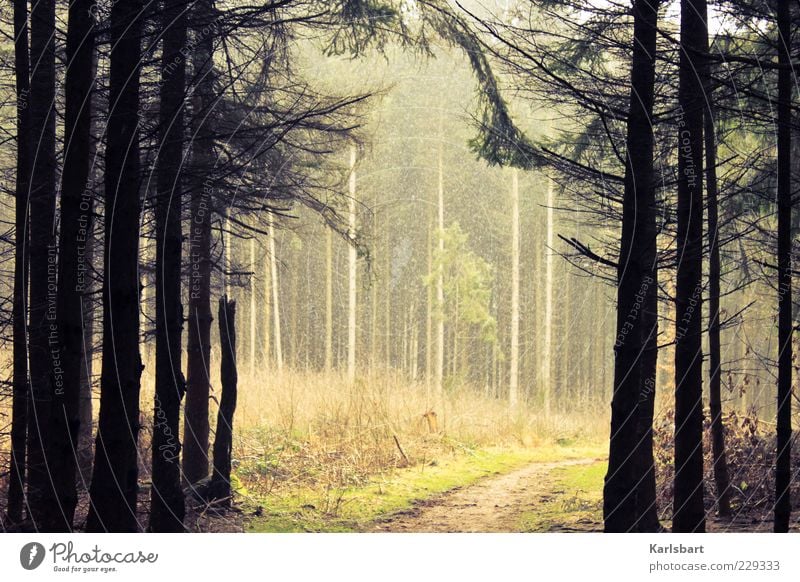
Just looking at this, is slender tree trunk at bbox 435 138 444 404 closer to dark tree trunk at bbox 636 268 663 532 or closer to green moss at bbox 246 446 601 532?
green moss at bbox 246 446 601 532

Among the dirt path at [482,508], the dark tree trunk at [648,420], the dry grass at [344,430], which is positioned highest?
the dark tree trunk at [648,420]

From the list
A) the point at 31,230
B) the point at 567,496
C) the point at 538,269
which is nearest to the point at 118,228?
the point at 31,230

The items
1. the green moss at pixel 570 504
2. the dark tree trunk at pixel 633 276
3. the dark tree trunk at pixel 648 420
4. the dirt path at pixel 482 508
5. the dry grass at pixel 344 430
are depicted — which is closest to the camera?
the dark tree trunk at pixel 633 276

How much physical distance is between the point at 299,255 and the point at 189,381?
3188 centimetres

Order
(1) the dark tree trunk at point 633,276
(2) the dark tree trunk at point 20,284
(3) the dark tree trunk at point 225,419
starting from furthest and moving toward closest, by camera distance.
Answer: (3) the dark tree trunk at point 225,419
(2) the dark tree trunk at point 20,284
(1) the dark tree trunk at point 633,276

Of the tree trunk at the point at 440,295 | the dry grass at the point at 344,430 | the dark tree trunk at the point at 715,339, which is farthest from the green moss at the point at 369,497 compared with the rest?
the tree trunk at the point at 440,295

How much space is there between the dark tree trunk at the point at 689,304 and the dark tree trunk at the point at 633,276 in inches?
21.3

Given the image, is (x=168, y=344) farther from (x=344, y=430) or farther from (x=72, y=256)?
(x=344, y=430)

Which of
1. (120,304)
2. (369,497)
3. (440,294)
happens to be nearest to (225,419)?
(369,497)

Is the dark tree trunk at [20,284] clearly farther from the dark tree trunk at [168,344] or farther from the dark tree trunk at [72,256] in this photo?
the dark tree trunk at [72,256]

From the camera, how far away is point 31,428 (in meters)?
8.02

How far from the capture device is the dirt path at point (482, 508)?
11.8 meters

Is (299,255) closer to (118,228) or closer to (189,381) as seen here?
(189,381)

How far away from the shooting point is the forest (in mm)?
6414
